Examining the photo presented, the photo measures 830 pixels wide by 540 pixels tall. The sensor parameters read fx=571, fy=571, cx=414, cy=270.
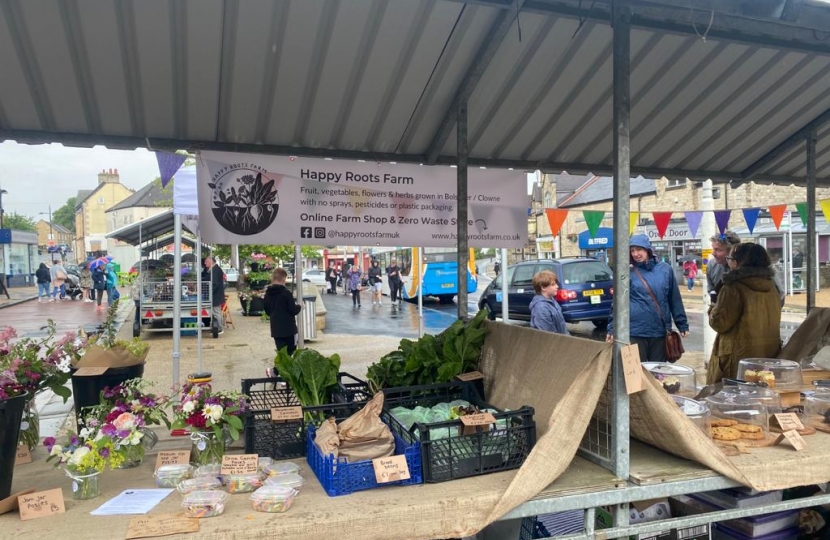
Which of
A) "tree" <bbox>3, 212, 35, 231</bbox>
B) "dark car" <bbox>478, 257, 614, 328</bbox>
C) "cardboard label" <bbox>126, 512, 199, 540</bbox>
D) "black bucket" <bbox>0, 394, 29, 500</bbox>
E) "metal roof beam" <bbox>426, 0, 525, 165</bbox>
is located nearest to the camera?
"cardboard label" <bbox>126, 512, 199, 540</bbox>

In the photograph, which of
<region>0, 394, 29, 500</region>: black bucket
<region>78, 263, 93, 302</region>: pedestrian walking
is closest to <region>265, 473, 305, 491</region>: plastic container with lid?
<region>0, 394, 29, 500</region>: black bucket

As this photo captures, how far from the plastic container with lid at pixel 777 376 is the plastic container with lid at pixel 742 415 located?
1.40 feet

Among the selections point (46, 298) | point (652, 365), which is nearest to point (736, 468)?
point (652, 365)

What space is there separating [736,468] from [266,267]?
81.1ft

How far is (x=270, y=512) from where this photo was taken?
1966 millimetres

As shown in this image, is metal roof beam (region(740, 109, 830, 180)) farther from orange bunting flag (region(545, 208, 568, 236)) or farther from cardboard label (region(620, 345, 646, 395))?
orange bunting flag (region(545, 208, 568, 236))

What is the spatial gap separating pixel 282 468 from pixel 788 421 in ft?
7.50

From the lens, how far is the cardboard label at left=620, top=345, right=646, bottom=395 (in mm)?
2195

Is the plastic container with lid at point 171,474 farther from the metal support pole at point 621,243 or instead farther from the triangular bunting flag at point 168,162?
the triangular bunting flag at point 168,162

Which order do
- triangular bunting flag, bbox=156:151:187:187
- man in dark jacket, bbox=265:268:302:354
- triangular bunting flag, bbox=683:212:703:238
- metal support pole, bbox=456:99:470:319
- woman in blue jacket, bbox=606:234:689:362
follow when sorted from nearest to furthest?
metal support pole, bbox=456:99:470:319, triangular bunting flag, bbox=156:151:187:187, woman in blue jacket, bbox=606:234:689:362, man in dark jacket, bbox=265:268:302:354, triangular bunting flag, bbox=683:212:703:238

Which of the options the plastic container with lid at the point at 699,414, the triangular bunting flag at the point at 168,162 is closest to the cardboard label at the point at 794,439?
the plastic container with lid at the point at 699,414

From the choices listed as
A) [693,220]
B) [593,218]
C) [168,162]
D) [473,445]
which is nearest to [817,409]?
[473,445]

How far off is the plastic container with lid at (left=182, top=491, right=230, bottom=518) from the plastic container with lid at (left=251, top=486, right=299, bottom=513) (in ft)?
0.37

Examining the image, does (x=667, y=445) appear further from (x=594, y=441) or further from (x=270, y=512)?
(x=270, y=512)
